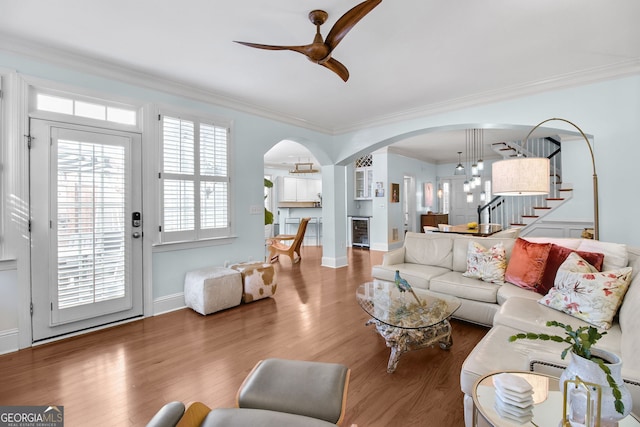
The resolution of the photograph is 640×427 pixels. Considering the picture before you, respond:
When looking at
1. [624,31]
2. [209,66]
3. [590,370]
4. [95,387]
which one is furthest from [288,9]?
[95,387]

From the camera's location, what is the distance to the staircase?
267 inches

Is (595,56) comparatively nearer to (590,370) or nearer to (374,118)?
(374,118)

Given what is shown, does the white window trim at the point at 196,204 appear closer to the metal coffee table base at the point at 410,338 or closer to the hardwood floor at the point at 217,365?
the hardwood floor at the point at 217,365

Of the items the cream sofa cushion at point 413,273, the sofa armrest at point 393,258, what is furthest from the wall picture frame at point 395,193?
the cream sofa cushion at point 413,273

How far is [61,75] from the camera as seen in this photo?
9.91 feet

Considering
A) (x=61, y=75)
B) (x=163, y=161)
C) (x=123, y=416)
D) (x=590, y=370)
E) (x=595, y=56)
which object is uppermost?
(x=595, y=56)

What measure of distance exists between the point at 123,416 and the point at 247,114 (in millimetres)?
3834

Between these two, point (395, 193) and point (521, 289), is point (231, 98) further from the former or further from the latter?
A: point (395, 193)

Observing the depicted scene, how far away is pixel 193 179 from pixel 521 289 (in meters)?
3.85

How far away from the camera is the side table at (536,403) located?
3.84 feet

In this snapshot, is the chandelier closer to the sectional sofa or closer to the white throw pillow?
the sectional sofa

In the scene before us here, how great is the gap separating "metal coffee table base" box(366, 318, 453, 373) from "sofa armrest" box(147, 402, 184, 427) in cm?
172

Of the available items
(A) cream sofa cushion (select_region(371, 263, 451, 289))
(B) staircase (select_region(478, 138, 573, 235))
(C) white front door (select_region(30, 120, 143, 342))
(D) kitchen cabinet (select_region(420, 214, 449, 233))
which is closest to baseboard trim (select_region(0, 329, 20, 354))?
(C) white front door (select_region(30, 120, 143, 342))

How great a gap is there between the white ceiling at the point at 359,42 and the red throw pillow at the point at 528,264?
75.4 inches
